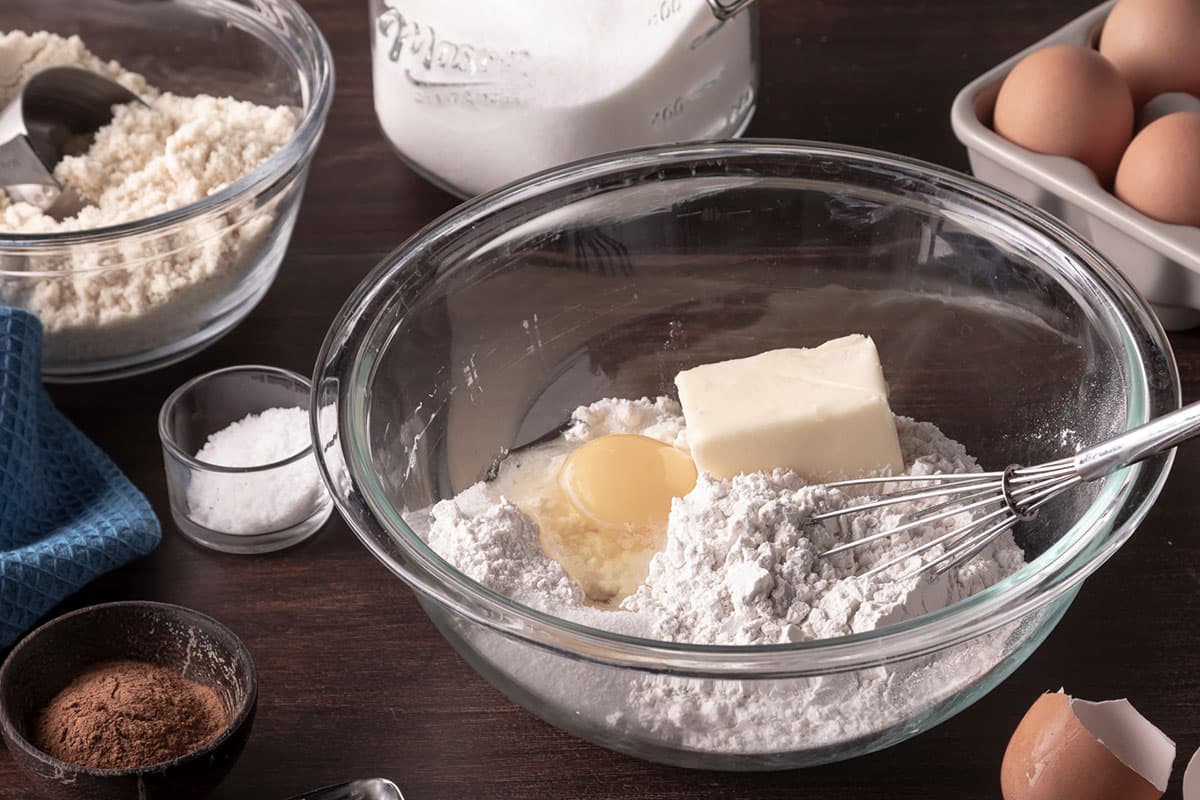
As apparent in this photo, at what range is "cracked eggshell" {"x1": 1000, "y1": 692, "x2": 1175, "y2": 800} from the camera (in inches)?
33.8

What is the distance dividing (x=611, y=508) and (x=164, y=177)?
0.57 metres

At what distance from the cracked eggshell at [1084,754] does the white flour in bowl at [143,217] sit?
79 cm

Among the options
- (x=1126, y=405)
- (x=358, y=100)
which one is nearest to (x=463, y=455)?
(x=1126, y=405)

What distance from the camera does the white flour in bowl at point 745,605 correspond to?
0.87m

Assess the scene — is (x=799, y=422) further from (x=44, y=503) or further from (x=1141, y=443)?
(x=44, y=503)

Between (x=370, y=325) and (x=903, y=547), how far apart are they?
1.39 feet

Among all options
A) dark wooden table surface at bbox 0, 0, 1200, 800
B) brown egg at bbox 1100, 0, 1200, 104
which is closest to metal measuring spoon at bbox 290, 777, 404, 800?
dark wooden table surface at bbox 0, 0, 1200, 800

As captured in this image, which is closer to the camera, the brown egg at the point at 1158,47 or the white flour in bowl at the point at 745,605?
the white flour in bowl at the point at 745,605

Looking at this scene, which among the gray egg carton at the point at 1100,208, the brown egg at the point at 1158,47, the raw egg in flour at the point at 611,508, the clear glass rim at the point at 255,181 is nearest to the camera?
the raw egg in flour at the point at 611,508

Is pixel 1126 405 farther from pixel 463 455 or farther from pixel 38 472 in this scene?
pixel 38 472

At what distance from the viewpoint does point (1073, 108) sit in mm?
1333

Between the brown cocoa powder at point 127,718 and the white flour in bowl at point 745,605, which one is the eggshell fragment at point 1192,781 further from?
the brown cocoa powder at point 127,718

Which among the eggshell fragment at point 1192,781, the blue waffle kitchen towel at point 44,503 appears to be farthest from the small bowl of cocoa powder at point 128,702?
the eggshell fragment at point 1192,781

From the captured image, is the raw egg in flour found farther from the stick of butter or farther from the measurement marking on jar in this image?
the measurement marking on jar
